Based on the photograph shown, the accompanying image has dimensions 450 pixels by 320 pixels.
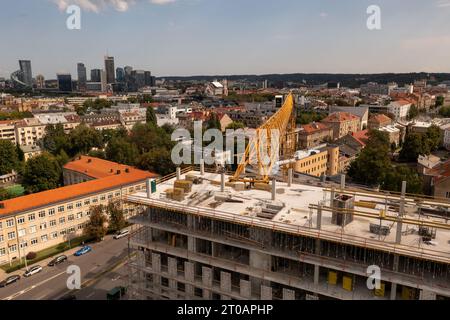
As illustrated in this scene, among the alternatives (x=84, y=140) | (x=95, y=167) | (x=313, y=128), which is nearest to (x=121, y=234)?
(x=95, y=167)

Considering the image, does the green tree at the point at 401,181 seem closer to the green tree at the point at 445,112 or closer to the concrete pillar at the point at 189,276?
the concrete pillar at the point at 189,276

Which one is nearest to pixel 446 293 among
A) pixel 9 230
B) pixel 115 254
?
pixel 115 254

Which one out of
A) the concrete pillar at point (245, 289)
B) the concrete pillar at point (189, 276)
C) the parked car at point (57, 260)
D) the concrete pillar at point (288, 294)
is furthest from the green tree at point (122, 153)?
the concrete pillar at point (288, 294)

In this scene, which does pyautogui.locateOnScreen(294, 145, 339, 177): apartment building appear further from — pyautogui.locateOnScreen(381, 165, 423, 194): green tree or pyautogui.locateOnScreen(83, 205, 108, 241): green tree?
pyautogui.locateOnScreen(83, 205, 108, 241): green tree

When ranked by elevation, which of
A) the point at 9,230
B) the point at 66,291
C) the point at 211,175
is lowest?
the point at 66,291

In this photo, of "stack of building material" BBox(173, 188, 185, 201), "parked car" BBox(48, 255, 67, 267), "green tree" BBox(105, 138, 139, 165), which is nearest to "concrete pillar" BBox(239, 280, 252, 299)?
"stack of building material" BBox(173, 188, 185, 201)

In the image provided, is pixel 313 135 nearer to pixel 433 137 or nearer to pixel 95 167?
pixel 433 137
